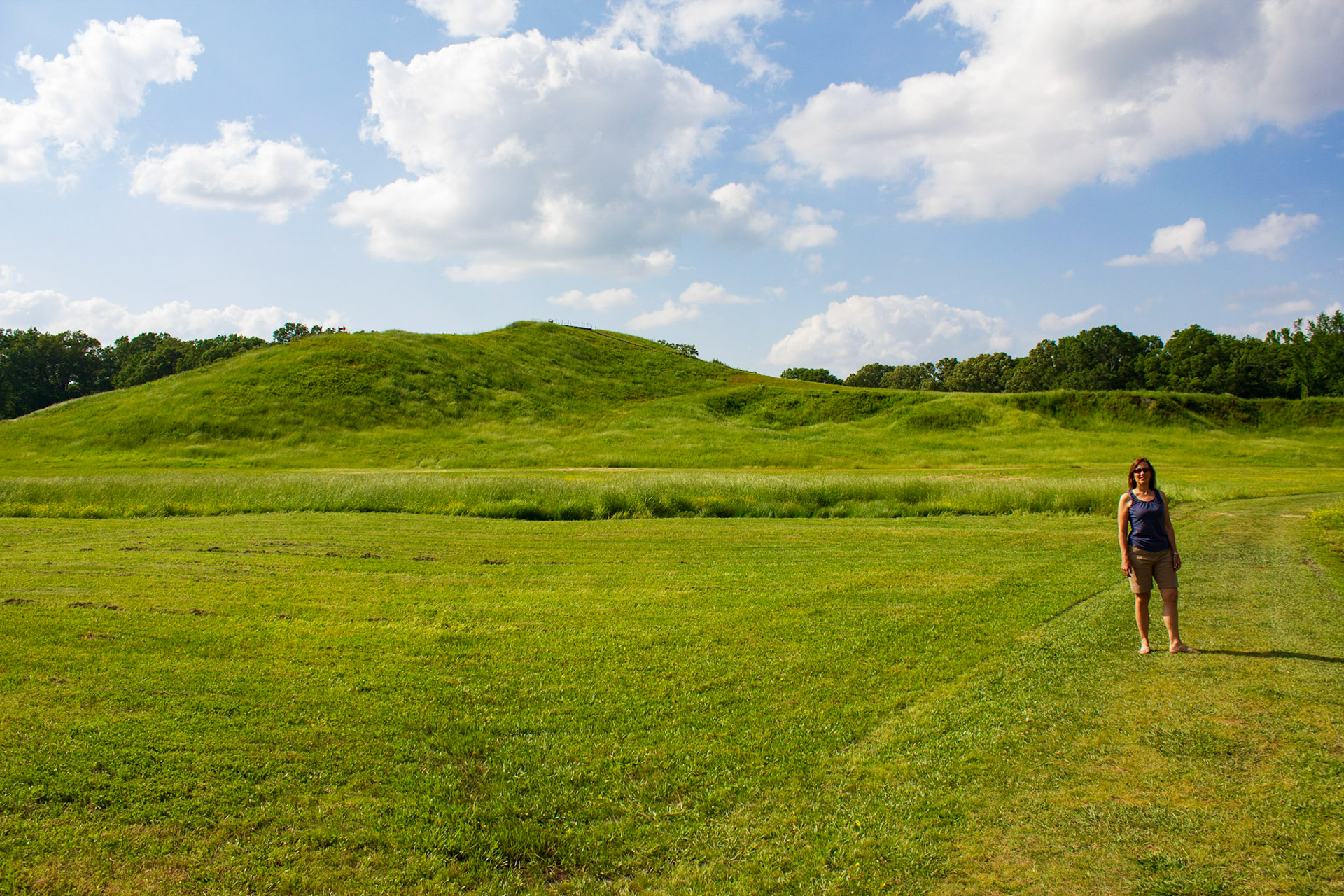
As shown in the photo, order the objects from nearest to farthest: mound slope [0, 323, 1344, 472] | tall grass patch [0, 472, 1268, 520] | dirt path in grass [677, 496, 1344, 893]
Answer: dirt path in grass [677, 496, 1344, 893], tall grass patch [0, 472, 1268, 520], mound slope [0, 323, 1344, 472]

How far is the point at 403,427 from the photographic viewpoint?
64.2 meters

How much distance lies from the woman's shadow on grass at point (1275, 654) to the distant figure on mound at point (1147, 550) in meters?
0.38

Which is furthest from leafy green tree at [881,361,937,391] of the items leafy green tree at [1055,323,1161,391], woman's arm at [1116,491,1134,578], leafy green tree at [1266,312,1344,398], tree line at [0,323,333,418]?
woman's arm at [1116,491,1134,578]

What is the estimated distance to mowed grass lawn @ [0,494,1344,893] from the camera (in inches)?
188

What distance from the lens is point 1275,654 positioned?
347 inches

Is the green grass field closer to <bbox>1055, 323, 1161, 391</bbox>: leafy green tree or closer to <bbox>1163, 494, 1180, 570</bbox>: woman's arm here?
<bbox>1163, 494, 1180, 570</bbox>: woman's arm

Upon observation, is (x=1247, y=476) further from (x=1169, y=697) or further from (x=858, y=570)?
(x=1169, y=697)

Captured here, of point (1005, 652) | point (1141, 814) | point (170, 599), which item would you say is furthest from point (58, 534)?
point (1141, 814)

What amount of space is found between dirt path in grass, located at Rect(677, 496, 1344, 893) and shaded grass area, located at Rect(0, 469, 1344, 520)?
1634cm

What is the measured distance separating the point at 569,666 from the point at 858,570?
288 inches

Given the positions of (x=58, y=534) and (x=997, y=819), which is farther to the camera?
(x=58, y=534)

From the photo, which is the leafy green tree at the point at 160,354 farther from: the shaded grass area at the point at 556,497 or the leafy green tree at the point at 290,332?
the shaded grass area at the point at 556,497

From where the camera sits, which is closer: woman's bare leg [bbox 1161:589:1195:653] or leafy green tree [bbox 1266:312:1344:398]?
woman's bare leg [bbox 1161:589:1195:653]

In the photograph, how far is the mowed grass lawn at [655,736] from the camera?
4766 millimetres
